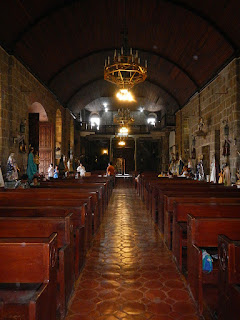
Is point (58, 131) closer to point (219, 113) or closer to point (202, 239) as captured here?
point (219, 113)

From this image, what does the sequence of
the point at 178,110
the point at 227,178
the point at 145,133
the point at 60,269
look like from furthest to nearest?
the point at 145,133 < the point at 178,110 < the point at 227,178 < the point at 60,269

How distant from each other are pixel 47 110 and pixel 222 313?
38.3 feet

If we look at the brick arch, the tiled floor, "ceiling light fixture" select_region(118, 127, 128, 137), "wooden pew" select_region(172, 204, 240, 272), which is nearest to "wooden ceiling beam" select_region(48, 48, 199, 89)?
the brick arch

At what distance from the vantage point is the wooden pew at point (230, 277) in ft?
6.61

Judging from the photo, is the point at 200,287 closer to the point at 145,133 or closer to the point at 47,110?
the point at 47,110

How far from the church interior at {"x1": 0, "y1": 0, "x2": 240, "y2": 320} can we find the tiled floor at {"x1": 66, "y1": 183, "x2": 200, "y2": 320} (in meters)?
0.02

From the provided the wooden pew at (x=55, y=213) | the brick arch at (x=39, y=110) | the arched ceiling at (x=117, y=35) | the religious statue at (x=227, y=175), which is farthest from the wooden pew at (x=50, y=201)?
the brick arch at (x=39, y=110)

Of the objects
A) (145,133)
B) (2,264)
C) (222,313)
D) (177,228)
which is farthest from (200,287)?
(145,133)

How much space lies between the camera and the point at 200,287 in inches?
114

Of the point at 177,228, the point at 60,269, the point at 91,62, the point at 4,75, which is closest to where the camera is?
the point at 60,269

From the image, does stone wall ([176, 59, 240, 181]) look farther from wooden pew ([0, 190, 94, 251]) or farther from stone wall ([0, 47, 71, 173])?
stone wall ([0, 47, 71, 173])

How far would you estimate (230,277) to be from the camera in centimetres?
209

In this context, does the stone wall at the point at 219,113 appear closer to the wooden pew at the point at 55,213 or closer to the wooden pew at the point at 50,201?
the wooden pew at the point at 50,201

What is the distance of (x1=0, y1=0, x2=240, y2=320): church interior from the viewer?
282 centimetres
